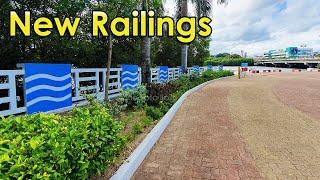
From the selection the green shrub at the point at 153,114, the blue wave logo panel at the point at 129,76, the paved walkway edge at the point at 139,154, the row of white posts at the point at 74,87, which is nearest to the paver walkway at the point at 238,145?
the paved walkway edge at the point at 139,154

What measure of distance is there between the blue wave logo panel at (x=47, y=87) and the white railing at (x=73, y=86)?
25cm

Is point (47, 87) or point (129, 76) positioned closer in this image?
point (47, 87)

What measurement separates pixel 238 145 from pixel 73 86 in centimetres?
627

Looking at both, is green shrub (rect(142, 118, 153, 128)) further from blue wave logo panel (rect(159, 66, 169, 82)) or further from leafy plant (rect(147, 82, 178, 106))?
blue wave logo panel (rect(159, 66, 169, 82))

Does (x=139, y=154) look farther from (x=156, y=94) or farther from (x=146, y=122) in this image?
(x=156, y=94)

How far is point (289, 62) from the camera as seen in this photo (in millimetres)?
87312

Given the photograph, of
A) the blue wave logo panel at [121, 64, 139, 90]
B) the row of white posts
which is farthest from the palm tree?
the row of white posts

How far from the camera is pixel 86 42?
1290 centimetres

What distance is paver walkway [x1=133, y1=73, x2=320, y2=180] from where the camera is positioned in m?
5.09

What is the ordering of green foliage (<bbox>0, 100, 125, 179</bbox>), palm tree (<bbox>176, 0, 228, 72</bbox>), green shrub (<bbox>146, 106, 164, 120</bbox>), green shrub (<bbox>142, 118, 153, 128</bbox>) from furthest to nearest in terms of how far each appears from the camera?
palm tree (<bbox>176, 0, 228, 72</bbox>)
green shrub (<bbox>146, 106, 164, 120</bbox>)
green shrub (<bbox>142, 118, 153, 128</bbox>)
green foliage (<bbox>0, 100, 125, 179</bbox>)

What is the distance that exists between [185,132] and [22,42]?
252 inches

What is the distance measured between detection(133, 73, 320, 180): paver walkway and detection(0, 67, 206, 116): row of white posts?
2.92 m

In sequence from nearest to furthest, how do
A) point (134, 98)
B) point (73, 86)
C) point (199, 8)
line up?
point (134, 98)
point (73, 86)
point (199, 8)

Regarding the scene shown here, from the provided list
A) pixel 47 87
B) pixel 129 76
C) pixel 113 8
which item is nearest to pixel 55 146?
pixel 47 87
